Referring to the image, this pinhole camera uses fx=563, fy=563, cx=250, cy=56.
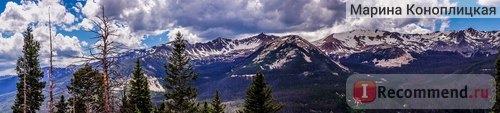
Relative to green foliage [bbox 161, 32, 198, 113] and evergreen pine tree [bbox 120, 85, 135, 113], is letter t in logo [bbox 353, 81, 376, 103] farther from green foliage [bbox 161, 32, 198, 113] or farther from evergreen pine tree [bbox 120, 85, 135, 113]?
evergreen pine tree [bbox 120, 85, 135, 113]

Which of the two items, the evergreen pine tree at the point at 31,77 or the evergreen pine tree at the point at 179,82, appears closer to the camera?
the evergreen pine tree at the point at 179,82

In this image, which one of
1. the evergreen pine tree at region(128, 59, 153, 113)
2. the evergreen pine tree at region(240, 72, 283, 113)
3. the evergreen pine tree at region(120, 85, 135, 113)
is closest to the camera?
the evergreen pine tree at region(120, 85, 135, 113)

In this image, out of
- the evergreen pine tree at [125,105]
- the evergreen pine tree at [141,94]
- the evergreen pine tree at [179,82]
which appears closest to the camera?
the evergreen pine tree at [125,105]

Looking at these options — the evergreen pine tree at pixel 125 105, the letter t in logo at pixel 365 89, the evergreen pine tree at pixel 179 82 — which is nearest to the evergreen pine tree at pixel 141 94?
the evergreen pine tree at pixel 125 105

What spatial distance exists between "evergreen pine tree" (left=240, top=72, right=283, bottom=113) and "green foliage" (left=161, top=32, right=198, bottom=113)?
8.45 m

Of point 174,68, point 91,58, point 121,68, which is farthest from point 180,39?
point 91,58

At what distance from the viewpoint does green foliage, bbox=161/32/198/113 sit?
52.0 meters

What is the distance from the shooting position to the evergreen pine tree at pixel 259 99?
44.9 metres

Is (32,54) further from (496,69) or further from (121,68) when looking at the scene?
(496,69)

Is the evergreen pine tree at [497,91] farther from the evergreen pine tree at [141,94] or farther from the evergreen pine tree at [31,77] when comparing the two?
Answer: the evergreen pine tree at [31,77]

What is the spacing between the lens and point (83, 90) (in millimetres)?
61594

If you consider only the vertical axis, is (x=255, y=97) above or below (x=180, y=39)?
below

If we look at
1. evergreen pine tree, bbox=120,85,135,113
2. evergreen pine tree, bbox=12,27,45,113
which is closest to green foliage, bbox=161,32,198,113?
evergreen pine tree, bbox=120,85,135,113

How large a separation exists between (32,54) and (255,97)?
33.6 metres
